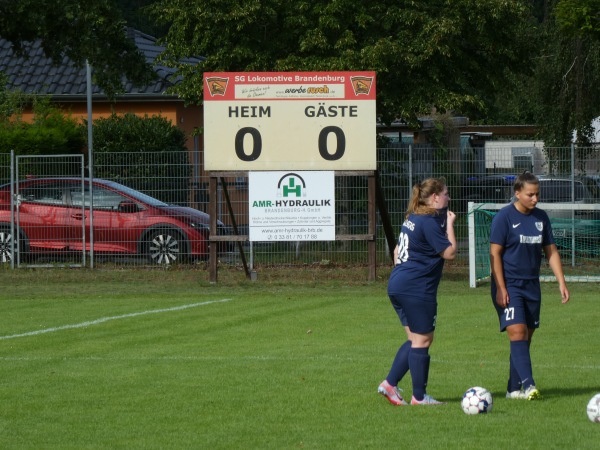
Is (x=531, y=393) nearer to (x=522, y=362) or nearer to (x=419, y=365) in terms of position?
(x=522, y=362)

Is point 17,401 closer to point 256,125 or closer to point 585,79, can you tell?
point 256,125

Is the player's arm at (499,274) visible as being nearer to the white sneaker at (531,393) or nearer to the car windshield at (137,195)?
the white sneaker at (531,393)

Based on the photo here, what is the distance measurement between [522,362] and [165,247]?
1399 cm

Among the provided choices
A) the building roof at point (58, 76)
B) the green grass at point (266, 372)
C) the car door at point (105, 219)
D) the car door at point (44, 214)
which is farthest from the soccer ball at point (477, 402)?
the building roof at point (58, 76)

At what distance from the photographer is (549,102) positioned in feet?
117

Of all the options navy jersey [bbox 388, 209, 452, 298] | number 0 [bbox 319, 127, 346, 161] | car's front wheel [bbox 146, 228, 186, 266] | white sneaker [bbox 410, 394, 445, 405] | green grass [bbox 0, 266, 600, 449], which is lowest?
green grass [bbox 0, 266, 600, 449]

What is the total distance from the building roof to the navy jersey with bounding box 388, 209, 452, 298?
26.7 m

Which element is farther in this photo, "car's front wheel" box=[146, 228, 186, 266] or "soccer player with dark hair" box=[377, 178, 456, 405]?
"car's front wheel" box=[146, 228, 186, 266]

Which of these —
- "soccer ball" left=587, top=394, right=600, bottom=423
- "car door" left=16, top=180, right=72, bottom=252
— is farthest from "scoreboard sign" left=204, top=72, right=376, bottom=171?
"soccer ball" left=587, top=394, right=600, bottom=423

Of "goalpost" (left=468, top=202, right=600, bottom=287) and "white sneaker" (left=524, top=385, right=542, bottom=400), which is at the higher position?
"goalpost" (left=468, top=202, right=600, bottom=287)

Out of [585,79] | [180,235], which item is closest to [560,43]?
[585,79]

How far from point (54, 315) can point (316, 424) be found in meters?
8.49

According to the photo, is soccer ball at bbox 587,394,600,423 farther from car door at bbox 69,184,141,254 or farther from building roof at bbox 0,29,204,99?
building roof at bbox 0,29,204,99

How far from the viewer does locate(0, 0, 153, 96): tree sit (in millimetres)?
24812
